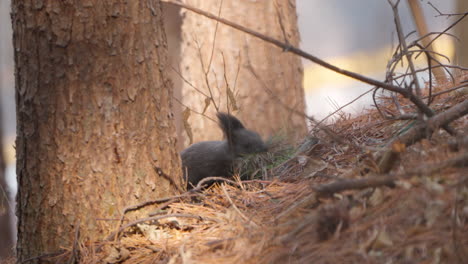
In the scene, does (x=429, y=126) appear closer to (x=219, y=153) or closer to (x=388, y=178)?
(x=388, y=178)

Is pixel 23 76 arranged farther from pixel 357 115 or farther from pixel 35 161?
pixel 357 115

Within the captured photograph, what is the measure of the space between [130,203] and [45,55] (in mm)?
832

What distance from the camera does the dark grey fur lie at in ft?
11.0

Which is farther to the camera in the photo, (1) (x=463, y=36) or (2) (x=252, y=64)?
(2) (x=252, y=64)

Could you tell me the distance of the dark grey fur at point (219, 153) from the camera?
336cm

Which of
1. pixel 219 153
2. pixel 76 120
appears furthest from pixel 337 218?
pixel 219 153

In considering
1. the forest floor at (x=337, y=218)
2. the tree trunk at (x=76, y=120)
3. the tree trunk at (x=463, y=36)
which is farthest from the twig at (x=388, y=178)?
the tree trunk at (x=463, y=36)

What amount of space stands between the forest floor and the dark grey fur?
3.25 ft

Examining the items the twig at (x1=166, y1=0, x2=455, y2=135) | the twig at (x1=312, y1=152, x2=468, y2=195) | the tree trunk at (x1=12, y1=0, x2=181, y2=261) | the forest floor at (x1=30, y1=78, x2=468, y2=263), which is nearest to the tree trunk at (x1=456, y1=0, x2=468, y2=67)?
the forest floor at (x1=30, y1=78, x2=468, y2=263)

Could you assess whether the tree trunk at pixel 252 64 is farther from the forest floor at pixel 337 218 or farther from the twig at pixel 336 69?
the twig at pixel 336 69

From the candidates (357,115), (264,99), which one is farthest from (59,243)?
(264,99)

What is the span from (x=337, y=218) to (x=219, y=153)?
79.3 inches

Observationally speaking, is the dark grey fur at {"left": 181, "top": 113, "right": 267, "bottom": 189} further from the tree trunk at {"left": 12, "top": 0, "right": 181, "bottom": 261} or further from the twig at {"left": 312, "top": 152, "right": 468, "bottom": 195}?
the twig at {"left": 312, "top": 152, "right": 468, "bottom": 195}

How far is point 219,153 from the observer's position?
3.43 m
